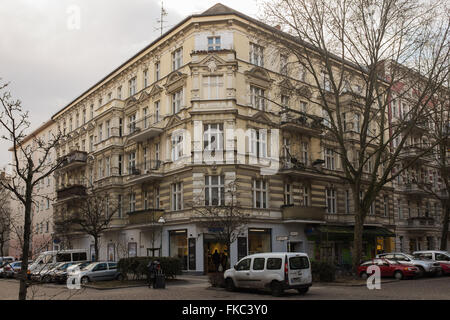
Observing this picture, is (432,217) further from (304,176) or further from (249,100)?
(249,100)

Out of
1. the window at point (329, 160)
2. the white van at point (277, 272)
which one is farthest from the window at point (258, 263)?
the window at point (329, 160)

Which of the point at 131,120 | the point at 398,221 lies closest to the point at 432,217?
the point at 398,221

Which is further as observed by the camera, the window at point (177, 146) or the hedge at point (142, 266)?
the window at point (177, 146)

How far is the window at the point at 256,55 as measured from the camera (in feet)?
115

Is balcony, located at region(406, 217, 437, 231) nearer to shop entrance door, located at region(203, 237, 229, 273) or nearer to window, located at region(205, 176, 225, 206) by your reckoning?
shop entrance door, located at region(203, 237, 229, 273)

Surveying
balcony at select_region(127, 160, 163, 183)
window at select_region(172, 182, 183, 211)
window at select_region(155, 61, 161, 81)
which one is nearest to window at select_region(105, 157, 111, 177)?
balcony at select_region(127, 160, 163, 183)

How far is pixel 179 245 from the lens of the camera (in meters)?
33.9

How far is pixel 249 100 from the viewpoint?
33.8 meters

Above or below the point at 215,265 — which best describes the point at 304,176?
above

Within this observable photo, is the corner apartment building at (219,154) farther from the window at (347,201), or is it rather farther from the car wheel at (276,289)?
the car wheel at (276,289)

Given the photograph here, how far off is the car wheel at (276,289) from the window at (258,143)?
15535 mm

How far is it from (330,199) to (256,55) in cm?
1353

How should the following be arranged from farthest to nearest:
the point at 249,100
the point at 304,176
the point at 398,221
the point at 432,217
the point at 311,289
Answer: the point at 432,217
the point at 398,221
the point at 304,176
the point at 249,100
the point at 311,289
